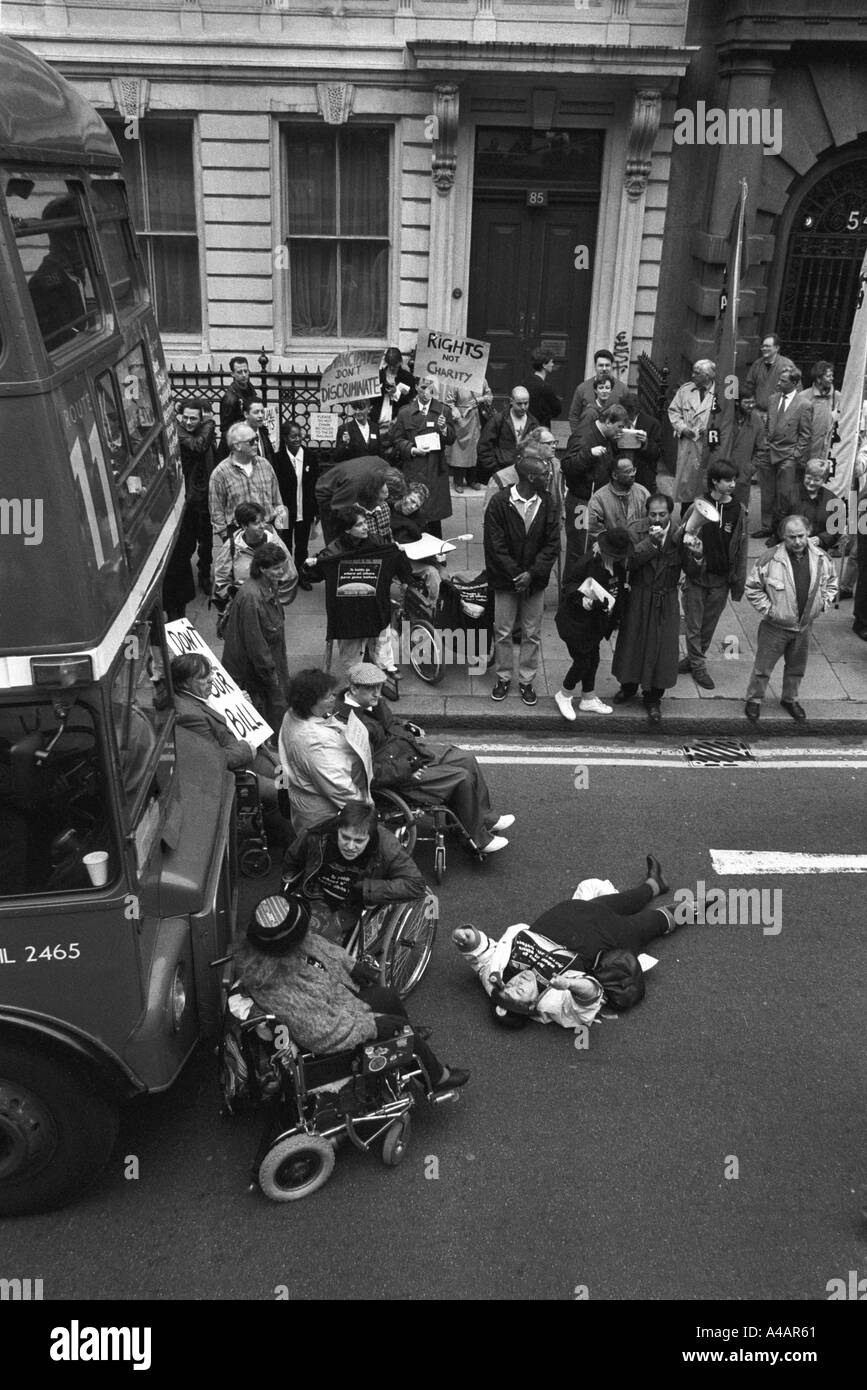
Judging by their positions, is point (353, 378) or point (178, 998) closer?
point (178, 998)

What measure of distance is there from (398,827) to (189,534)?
17.5ft

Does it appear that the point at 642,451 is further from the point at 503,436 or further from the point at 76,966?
the point at 76,966

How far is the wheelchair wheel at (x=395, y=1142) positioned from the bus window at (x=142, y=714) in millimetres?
1923

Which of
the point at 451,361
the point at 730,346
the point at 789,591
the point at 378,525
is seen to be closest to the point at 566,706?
the point at 789,591

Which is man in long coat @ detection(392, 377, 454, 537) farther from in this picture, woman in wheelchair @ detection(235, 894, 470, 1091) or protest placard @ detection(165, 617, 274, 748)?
woman in wheelchair @ detection(235, 894, 470, 1091)

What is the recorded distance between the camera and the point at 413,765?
7.71 meters

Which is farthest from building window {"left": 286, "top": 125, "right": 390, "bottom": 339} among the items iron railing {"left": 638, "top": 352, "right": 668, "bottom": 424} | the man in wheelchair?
the man in wheelchair

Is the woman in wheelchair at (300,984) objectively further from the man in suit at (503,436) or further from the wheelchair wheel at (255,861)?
the man in suit at (503,436)

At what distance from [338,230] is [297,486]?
5286 millimetres

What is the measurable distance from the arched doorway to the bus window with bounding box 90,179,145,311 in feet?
37.0

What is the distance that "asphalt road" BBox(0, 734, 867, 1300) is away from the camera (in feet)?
17.2

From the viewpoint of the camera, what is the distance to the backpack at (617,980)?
6.76 m

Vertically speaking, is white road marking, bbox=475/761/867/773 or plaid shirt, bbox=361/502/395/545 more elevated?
plaid shirt, bbox=361/502/395/545

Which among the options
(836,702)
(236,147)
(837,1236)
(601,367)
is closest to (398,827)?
(837,1236)
